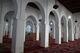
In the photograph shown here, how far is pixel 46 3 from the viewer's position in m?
13.2

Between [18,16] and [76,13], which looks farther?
[76,13]

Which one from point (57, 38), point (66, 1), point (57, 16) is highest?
point (66, 1)

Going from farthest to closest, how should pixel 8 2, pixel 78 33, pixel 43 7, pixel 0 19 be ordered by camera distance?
1. pixel 78 33
2. pixel 8 2
3. pixel 0 19
4. pixel 43 7

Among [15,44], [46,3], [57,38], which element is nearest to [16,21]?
[15,44]

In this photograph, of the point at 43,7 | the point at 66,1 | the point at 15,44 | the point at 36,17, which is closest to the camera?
the point at 15,44

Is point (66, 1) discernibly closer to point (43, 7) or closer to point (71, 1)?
point (71, 1)

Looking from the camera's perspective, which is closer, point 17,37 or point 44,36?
point 17,37

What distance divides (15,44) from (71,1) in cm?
1214

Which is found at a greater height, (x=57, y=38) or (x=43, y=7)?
(x=43, y=7)

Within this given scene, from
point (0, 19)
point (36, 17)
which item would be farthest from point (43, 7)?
point (36, 17)

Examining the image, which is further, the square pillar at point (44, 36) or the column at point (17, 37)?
the square pillar at point (44, 36)

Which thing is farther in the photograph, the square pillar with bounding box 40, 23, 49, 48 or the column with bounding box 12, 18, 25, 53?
the square pillar with bounding box 40, 23, 49, 48

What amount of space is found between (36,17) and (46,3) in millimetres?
7163

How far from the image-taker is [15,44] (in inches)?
332
